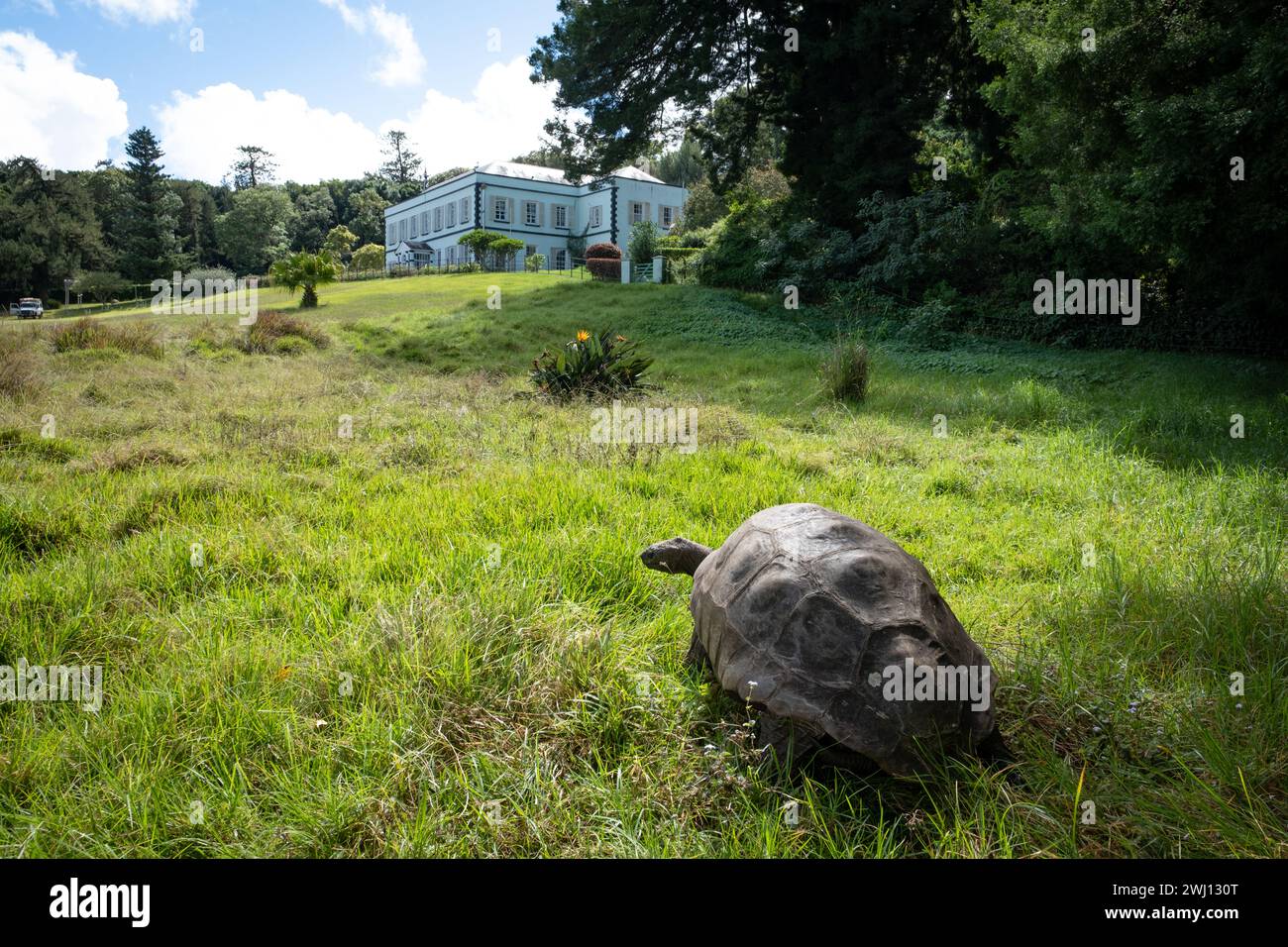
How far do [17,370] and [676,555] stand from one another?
9.79 meters

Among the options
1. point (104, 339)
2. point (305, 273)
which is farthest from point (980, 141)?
point (104, 339)

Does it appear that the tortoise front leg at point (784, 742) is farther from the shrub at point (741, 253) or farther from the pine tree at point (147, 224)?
the pine tree at point (147, 224)

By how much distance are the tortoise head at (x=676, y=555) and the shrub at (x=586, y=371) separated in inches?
253

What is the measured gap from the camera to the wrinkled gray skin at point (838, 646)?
7.50 ft

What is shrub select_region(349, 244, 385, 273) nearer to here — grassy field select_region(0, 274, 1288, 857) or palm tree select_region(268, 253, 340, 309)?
palm tree select_region(268, 253, 340, 309)

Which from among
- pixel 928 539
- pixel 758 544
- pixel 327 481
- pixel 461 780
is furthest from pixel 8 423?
pixel 928 539

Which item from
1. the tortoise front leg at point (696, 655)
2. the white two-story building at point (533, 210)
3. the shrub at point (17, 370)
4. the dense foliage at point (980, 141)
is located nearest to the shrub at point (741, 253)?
the dense foliage at point (980, 141)

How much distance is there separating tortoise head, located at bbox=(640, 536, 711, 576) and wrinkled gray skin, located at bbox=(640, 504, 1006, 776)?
2.10 ft

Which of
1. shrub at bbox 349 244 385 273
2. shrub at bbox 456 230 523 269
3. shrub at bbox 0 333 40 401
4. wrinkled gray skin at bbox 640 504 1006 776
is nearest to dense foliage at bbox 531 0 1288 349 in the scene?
wrinkled gray skin at bbox 640 504 1006 776

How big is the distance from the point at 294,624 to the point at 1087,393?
1107 centimetres

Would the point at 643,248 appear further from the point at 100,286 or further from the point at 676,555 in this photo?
the point at 676,555

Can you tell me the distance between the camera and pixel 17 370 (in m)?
8.73

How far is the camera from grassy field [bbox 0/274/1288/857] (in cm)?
217
